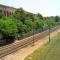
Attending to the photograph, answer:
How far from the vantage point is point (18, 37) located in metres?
36.9

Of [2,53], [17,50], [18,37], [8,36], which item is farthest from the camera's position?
[18,37]

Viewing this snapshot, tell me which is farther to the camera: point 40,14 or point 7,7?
point 40,14

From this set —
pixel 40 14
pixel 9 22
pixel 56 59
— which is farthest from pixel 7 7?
pixel 56 59

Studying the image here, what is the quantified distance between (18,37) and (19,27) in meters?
3.66

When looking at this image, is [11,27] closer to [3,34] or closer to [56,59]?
[3,34]

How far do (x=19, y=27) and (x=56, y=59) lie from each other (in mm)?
18564

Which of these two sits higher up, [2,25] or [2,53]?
[2,25]

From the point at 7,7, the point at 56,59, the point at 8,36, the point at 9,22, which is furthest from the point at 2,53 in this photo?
the point at 7,7

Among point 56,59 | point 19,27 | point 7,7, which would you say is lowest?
point 56,59

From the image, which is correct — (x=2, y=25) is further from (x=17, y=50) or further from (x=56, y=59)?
(x=56, y=59)

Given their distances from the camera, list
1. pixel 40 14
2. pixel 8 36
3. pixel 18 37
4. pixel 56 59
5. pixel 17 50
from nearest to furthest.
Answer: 1. pixel 56 59
2. pixel 17 50
3. pixel 8 36
4. pixel 18 37
5. pixel 40 14

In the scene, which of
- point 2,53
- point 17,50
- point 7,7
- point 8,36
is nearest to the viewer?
point 2,53

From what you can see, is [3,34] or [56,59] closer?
[56,59]

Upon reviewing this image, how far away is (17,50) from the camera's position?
28453mm
